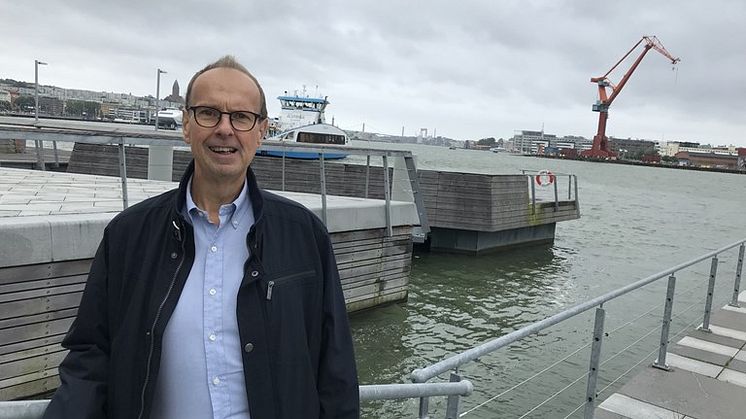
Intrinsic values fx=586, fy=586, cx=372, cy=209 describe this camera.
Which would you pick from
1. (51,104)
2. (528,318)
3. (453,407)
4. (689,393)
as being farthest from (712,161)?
(453,407)

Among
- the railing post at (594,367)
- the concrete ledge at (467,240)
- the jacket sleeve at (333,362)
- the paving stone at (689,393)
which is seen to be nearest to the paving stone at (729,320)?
the paving stone at (689,393)

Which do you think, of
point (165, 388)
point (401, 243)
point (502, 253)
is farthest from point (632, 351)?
point (165, 388)

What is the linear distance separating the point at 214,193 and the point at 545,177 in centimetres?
1601

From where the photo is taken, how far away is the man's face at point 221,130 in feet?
5.60

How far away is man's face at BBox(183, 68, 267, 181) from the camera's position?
171cm

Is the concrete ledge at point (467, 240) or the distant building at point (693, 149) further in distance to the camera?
the distant building at point (693, 149)

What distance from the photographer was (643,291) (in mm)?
12352

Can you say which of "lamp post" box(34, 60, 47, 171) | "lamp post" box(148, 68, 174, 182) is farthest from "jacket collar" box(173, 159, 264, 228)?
"lamp post" box(148, 68, 174, 182)

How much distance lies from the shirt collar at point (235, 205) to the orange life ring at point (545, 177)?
15.2 meters

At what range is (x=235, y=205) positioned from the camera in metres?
1.75

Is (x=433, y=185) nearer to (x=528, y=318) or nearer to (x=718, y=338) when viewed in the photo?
(x=528, y=318)

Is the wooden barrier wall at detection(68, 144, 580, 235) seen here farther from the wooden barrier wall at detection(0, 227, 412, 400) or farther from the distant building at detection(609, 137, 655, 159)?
the distant building at detection(609, 137, 655, 159)

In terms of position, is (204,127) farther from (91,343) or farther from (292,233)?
(91,343)

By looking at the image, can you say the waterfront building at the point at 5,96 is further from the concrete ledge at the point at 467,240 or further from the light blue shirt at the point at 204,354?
the light blue shirt at the point at 204,354
